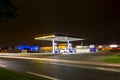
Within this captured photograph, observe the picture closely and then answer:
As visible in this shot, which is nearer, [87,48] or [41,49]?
[87,48]

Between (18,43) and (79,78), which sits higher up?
(18,43)

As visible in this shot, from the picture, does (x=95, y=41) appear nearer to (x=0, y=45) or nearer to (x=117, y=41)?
(x=117, y=41)

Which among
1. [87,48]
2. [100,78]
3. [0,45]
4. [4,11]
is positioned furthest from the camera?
[0,45]

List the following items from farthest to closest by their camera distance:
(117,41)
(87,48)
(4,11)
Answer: (117,41)
(87,48)
(4,11)

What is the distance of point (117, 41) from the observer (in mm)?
Answer: 76875

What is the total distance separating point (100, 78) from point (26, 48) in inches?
2679

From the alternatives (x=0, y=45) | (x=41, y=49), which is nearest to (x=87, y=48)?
(x=41, y=49)

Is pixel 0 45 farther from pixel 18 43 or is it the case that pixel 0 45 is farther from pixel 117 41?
pixel 117 41

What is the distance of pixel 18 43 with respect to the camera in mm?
86312

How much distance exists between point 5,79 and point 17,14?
326 cm

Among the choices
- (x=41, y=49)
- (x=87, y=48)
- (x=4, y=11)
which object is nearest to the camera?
(x=4, y=11)

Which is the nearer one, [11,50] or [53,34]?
[53,34]

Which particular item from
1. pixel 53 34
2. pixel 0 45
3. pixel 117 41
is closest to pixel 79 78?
pixel 53 34

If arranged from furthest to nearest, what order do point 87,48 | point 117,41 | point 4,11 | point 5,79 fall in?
1. point 117,41
2. point 87,48
3. point 5,79
4. point 4,11
